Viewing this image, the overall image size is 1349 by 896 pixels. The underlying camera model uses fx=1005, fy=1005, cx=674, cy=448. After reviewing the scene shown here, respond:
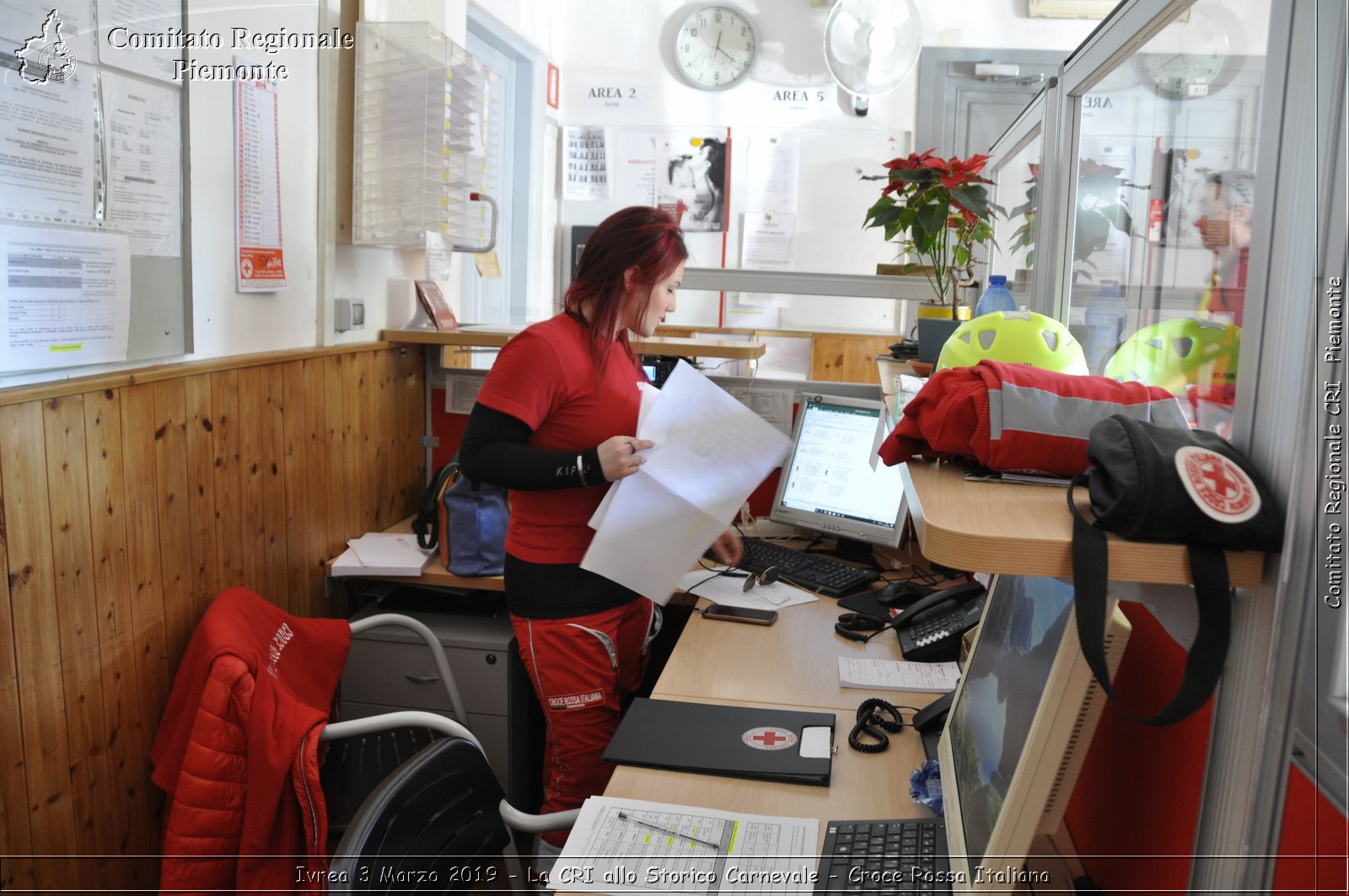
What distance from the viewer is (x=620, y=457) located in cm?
176

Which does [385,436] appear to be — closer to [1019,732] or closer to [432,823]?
[432,823]

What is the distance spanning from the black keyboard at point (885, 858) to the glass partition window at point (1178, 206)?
0.57 metres

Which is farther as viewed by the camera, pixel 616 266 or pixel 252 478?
pixel 252 478

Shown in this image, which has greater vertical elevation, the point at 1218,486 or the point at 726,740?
the point at 1218,486

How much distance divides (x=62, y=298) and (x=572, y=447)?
2.95 ft

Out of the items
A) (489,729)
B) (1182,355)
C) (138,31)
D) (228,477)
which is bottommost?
(489,729)

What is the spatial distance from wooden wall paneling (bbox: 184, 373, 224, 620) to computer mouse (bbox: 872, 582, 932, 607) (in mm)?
1406

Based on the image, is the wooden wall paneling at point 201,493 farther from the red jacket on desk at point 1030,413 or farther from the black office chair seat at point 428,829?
the red jacket on desk at point 1030,413

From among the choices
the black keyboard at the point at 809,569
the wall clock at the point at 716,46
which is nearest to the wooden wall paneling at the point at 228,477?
the black keyboard at the point at 809,569

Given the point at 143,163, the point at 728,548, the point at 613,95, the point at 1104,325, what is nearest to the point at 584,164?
the point at 613,95

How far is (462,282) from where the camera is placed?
397 cm

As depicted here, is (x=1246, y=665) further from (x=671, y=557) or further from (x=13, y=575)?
(x=13, y=575)

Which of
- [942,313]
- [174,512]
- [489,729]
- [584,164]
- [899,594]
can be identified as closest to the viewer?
[174,512]

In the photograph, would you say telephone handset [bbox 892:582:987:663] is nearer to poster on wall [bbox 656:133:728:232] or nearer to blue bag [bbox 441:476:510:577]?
blue bag [bbox 441:476:510:577]
